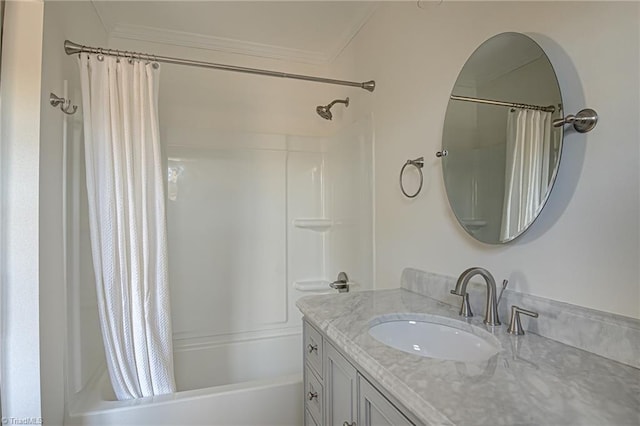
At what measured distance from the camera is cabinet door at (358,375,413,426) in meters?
0.73

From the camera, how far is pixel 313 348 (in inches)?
50.2

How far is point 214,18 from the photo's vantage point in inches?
86.4

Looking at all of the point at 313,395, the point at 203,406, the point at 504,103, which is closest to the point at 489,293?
the point at 504,103

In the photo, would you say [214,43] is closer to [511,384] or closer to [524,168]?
[524,168]

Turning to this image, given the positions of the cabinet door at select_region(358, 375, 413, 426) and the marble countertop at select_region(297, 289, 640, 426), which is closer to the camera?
the marble countertop at select_region(297, 289, 640, 426)

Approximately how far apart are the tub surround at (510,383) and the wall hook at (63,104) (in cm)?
146

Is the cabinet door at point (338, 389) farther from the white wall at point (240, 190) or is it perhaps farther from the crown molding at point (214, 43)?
the crown molding at point (214, 43)

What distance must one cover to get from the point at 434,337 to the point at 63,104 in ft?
5.86

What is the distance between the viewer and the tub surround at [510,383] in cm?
56

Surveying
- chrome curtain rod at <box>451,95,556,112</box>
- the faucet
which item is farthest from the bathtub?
chrome curtain rod at <box>451,95,556,112</box>

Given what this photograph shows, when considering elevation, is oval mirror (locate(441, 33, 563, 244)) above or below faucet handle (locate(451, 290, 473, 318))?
above

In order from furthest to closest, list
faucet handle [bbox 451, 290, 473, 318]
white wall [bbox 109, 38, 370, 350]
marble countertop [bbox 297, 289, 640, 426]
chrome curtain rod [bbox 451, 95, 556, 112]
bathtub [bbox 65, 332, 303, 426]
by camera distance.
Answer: white wall [bbox 109, 38, 370, 350] → bathtub [bbox 65, 332, 303, 426] → faucet handle [bbox 451, 290, 473, 318] → chrome curtain rod [bbox 451, 95, 556, 112] → marble countertop [bbox 297, 289, 640, 426]

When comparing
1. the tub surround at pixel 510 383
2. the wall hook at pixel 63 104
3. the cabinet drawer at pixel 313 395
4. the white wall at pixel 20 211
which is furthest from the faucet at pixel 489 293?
the wall hook at pixel 63 104

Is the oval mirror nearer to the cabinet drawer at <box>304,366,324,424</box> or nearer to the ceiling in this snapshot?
the cabinet drawer at <box>304,366,324,424</box>
